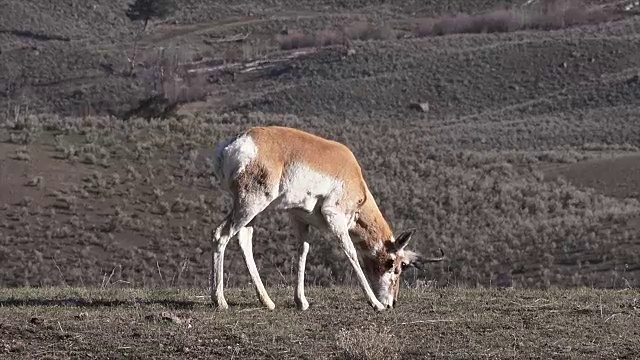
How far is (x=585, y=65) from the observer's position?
78.2 metres

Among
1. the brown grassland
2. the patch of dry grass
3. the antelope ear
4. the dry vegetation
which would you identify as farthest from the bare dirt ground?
the patch of dry grass

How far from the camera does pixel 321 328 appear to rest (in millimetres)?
10516

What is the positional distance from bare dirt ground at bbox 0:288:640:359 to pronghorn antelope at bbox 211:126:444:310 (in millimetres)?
363

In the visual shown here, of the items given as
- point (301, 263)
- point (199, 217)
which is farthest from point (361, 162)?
point (301, 263)

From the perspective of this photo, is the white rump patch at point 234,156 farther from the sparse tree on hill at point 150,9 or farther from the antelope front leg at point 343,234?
the sparse tree on hill at point 150,9

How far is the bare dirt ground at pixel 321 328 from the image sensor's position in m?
9.42

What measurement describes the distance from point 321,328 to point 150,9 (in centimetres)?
9220

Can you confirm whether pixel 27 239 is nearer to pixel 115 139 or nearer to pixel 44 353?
pixel 115 139

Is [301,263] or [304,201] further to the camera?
[301,263]

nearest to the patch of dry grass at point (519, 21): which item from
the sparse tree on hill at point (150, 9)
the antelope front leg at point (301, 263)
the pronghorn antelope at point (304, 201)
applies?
the sparse tree on hill at point (150, 9)

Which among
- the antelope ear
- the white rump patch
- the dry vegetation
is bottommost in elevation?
the dry vegetation

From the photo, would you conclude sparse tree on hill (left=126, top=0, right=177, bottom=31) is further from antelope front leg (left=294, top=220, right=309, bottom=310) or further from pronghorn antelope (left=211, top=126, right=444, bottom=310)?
pronghorn antelope (left=211, top=126, right=444, bottom=310)

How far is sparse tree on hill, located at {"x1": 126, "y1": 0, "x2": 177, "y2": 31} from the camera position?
98.8m

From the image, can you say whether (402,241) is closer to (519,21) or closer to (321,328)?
(321,328)
